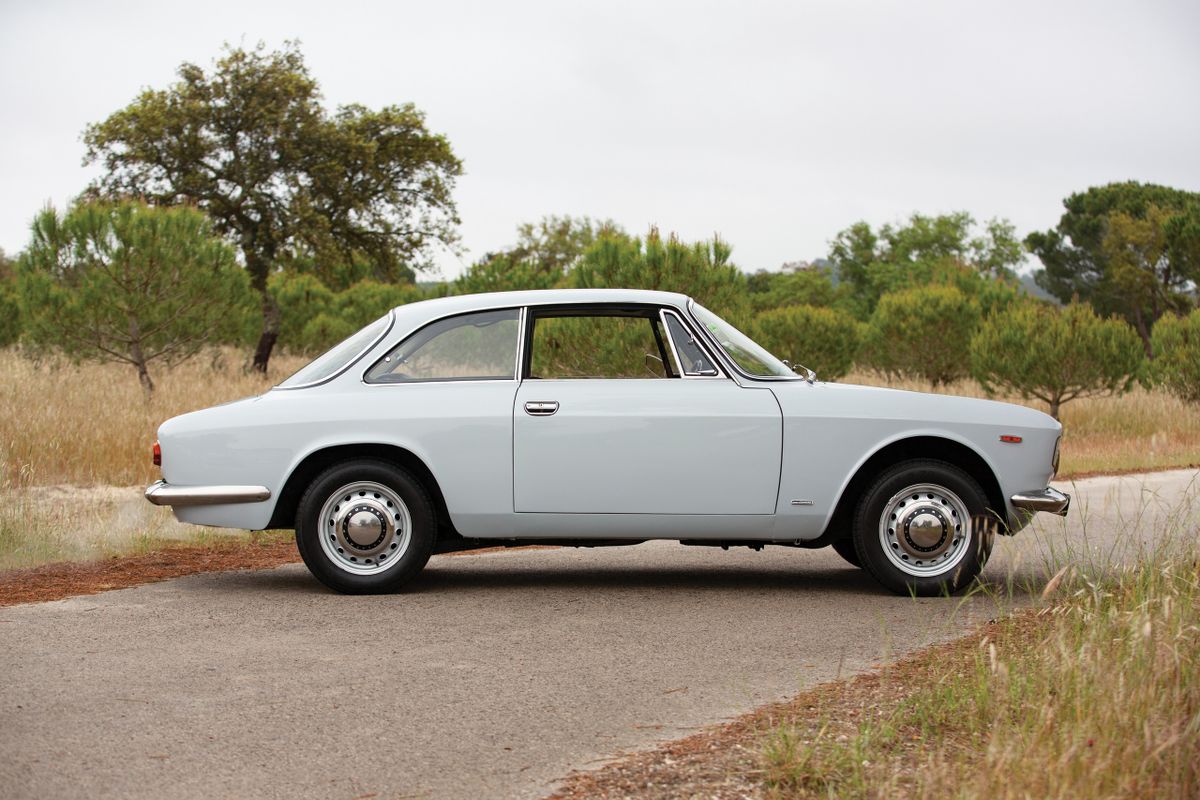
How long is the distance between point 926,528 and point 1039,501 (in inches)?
25.5

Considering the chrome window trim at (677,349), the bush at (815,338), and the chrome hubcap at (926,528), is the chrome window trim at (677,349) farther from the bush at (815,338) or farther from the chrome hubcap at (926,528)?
the bush at (815,338)

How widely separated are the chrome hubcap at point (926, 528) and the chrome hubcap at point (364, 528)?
2.71 metres

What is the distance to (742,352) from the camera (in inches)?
313

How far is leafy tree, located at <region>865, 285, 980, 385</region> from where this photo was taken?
104ft

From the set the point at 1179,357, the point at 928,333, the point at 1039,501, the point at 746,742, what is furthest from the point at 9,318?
the point at 746,742

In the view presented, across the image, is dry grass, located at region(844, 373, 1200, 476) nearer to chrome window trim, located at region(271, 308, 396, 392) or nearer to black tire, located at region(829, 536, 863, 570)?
black tire, located at region(829, 536, 863, 570)

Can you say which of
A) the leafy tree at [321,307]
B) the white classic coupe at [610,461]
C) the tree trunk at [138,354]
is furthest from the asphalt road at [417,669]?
Result: the leafy tree at [321,307]

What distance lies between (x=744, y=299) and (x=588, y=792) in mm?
15614

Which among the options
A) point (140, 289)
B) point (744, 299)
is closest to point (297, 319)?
point (140, 289)

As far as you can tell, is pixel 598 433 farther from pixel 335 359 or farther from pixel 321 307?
pixel 321 307

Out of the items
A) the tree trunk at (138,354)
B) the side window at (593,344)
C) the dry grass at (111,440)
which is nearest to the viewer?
the dry grass at (111,440)

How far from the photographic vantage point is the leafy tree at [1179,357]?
26.8 metres

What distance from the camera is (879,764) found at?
14.0 feet

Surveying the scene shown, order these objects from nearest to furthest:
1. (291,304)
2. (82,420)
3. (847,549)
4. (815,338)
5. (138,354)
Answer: (847,549) → (82,420) → (138,354) → (815,338) → (291,304)
